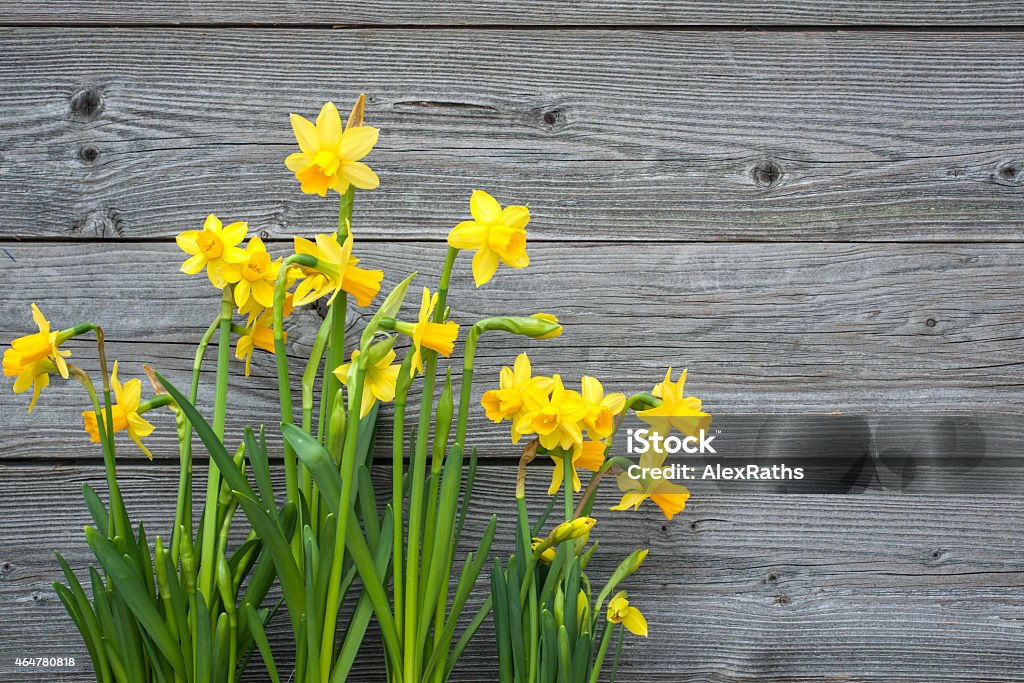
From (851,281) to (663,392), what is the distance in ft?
1.15

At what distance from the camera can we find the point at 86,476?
32.4 inches

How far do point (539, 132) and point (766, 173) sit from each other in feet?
0.86

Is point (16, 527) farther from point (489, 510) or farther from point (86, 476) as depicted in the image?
point (489, 510)

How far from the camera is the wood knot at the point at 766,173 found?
0.87 metres

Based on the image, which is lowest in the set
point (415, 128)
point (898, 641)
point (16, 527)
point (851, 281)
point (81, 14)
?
point (898, 641)

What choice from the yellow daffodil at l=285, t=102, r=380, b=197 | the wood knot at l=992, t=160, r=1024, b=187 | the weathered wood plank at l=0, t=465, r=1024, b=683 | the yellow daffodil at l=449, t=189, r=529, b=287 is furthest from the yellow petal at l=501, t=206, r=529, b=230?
the wood knot at l=992, t=160, r=1024, b=187

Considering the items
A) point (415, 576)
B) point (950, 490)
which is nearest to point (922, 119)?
point (950, 490)

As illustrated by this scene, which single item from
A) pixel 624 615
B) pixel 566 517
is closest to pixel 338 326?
pixel 566 517

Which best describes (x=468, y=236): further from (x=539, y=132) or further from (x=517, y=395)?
(x=539, y=132)

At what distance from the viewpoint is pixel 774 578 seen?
83 cm

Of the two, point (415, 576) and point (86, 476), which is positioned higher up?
point (86, 476)

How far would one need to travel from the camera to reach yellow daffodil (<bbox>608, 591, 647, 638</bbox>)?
68 centimetres

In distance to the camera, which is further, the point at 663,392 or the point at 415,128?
the point at 415,128

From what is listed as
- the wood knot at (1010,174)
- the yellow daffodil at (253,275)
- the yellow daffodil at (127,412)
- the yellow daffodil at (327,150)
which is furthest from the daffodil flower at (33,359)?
the wood knot at (1010,174)
